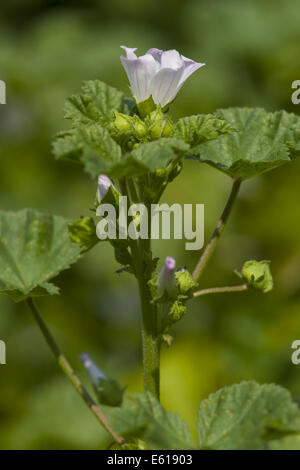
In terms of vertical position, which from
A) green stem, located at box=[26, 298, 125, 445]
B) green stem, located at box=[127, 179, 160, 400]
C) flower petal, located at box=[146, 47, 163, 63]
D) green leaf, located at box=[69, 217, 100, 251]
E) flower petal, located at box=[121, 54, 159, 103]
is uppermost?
flower petal, located at box=[146, 47, 163, 63]

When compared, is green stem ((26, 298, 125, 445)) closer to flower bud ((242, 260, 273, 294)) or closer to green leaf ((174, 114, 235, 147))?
flower bud ((242, 260, 273, 294))

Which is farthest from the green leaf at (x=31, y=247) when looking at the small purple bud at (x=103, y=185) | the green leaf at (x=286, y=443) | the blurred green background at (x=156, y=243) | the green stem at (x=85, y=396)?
the blurred green background at (x=156, y=243)

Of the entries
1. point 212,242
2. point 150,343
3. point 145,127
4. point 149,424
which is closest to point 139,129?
point 145,127

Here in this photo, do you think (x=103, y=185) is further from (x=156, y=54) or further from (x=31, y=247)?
(x=31, y=247)

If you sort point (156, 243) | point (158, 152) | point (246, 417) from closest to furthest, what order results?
point (158, 152)
point (246, 417)
point (156, 243)

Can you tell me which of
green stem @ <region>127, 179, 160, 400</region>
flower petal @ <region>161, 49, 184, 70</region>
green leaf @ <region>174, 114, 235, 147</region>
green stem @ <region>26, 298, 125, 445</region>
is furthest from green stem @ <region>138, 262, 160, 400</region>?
flower petal @ <region>161, 49, 184, 70</region>

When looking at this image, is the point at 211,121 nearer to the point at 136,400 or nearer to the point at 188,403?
the point at 136,400
